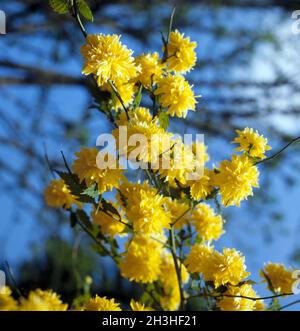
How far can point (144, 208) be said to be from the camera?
0.70 metres

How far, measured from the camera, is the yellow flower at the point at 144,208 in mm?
701

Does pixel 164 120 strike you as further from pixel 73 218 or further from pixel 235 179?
pixel 73 218

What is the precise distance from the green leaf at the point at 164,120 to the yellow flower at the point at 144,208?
10 centimetres

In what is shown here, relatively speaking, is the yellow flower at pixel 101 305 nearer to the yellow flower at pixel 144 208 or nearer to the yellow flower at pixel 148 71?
the yellow flower at pixel 144 208

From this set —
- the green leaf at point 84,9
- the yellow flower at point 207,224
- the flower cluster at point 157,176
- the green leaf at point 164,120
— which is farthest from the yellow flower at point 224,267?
the green leaf at point 84,9

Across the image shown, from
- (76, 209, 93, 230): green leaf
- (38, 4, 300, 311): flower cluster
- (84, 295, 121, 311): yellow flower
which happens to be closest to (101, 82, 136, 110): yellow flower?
(38, 4, 300, 311): flower cluster

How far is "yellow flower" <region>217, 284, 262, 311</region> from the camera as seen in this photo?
71 centimetres

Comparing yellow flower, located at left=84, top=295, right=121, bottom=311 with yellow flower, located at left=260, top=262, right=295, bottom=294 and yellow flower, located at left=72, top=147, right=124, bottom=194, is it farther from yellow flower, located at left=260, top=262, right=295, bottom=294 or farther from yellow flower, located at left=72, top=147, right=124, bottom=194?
yellow flower, located at left=260, top=262, right=295, bottom=294

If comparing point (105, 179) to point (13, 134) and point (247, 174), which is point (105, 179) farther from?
point (13, 134)

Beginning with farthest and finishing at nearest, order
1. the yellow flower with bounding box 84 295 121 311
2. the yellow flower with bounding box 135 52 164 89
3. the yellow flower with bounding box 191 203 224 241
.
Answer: the yellow flower with bounding box 191 203 224 241 → the yellow flower with bounding box 135 52 164 89 → the yellow flower with bounding box 84 295 121 311

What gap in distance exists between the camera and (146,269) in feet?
2.73

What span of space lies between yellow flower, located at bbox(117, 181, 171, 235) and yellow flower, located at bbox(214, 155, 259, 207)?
9 cm
